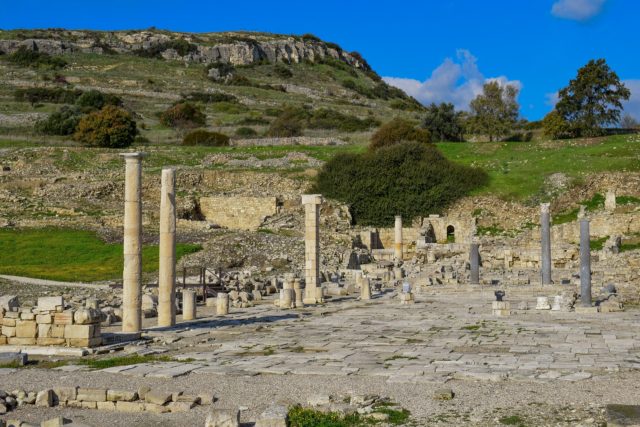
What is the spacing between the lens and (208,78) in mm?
120250

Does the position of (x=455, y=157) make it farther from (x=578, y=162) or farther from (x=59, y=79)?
(x=59, y=79)

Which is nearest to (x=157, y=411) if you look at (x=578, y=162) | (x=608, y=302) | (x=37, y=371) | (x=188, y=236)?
(x=37, y=371)

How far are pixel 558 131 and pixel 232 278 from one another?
4404 cm

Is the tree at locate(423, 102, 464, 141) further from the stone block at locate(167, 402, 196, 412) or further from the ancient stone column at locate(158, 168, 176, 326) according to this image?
the stone block at locate(167, 402, 196, 412)

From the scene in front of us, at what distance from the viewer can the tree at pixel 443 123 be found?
247ft

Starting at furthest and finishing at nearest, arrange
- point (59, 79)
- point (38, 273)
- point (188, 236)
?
1. point (59, 79)
2. point (188, 236)
3. point (38, 273)

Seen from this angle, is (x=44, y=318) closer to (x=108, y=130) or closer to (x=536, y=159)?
(x=536, y=159)

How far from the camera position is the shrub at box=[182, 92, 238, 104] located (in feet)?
338

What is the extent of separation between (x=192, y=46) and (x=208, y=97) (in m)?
34.0

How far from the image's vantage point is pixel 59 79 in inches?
4193

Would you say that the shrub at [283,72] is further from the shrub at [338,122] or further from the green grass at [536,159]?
the green grass at [536,159]

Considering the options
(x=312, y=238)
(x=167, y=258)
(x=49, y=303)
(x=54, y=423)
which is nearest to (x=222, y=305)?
(x=167, y=258)

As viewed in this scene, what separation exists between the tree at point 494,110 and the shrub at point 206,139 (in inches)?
901

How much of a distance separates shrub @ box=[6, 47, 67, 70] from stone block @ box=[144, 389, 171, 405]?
112 meters
